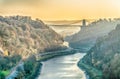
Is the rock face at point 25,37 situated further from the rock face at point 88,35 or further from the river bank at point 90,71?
the river bank at point 90,71

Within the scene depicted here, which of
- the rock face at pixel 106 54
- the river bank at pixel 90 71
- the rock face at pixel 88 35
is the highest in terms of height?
the rock face at pixel 88 35

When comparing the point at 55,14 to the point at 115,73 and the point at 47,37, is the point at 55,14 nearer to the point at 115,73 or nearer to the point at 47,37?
the point at 47,37

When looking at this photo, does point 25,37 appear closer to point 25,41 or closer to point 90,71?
point 25,41

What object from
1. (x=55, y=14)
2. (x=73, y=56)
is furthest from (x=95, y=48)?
(x=55, y=14)

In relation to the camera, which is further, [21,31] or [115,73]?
[21,31]

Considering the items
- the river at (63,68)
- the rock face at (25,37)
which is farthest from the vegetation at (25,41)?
the river at (63,68)

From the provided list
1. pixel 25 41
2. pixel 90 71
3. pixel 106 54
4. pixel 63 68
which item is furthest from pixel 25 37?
pixel 106 54
